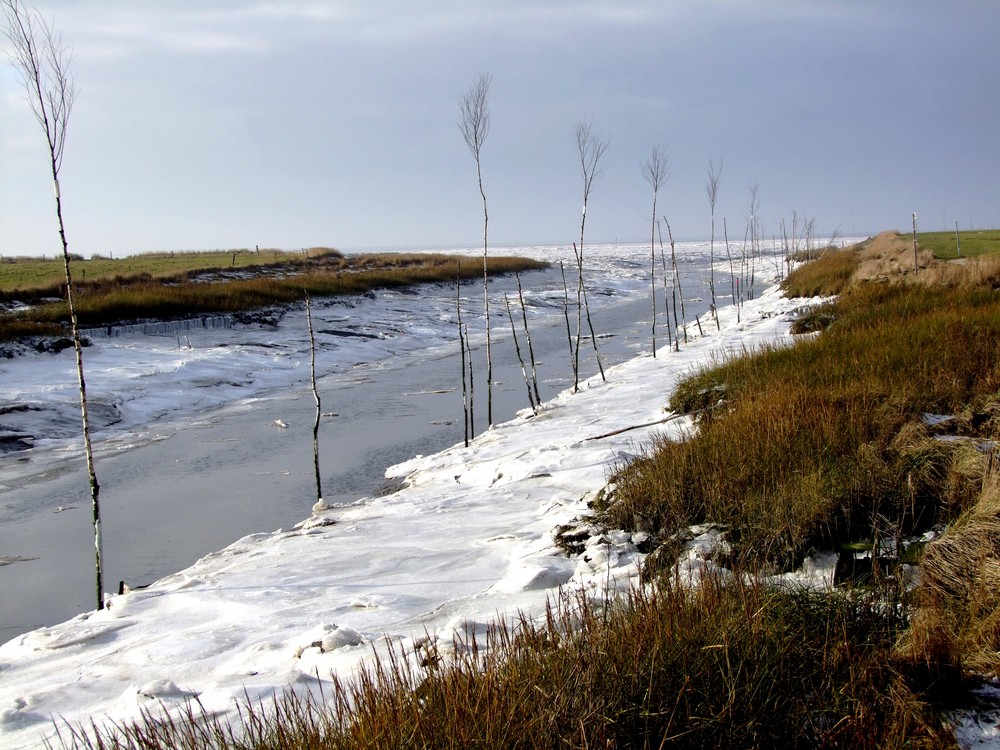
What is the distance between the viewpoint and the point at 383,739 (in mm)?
2348

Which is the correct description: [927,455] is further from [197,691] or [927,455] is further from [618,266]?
[618,266]

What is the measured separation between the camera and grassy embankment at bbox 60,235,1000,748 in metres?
2.50

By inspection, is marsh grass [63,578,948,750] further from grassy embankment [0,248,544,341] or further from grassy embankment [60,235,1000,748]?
grassy embankment [0,248,544,341]

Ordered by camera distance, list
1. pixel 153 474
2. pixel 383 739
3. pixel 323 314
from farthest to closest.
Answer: pixel 323 314 → pixel 153 474 → pixel 383 739

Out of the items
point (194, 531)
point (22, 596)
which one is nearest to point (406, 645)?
point (22, 596)

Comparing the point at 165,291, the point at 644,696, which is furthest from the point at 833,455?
the point at 165,291

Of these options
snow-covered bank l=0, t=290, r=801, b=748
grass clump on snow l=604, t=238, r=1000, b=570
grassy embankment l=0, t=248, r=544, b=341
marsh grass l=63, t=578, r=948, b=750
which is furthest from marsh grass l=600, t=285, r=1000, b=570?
grassy embankment l=0, t=248, r=544, b=341

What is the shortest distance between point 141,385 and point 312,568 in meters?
13.5

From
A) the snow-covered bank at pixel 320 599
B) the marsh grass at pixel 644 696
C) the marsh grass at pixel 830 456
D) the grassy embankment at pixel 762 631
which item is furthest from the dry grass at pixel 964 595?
→ the snow-covered bank at pixel 320 599

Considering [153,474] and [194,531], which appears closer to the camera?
[194,531]

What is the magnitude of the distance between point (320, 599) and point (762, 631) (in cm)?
340

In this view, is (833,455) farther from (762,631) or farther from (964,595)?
(762,631)

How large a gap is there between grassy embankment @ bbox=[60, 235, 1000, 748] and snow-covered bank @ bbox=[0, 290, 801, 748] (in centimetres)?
58

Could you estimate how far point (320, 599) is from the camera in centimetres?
532
